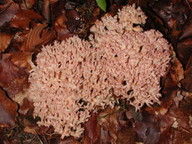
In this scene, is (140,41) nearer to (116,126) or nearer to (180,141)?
(116,126)

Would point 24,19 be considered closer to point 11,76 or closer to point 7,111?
point 11,76

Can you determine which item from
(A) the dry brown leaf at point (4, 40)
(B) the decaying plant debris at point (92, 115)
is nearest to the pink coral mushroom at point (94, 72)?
(B) the decaying plant debris at point (92, 115)

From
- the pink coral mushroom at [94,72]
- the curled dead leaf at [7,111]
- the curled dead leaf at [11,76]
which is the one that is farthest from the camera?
the curled dead leaf at [11,76]

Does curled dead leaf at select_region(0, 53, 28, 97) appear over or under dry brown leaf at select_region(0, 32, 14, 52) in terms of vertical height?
under

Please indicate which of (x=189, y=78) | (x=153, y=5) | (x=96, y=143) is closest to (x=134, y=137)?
(x=96, y=143)

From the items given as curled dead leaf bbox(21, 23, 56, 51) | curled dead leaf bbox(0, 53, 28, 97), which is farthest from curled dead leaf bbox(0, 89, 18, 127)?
curled dead leaf bbox(21, 23, 56, 51)

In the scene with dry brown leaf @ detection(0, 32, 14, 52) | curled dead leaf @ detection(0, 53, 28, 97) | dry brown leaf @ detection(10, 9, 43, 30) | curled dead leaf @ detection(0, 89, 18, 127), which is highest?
dry brown leaf @ detection(10, 9, 43, 30)

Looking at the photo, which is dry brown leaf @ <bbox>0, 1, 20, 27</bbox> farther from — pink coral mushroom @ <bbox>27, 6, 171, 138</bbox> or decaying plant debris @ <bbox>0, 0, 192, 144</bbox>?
pink coral mushroom @ <bbox>27, 6, 171, 138</bbox>

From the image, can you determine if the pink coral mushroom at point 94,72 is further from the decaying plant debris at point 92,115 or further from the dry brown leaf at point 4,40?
the dry brown leaf at point 4,40
